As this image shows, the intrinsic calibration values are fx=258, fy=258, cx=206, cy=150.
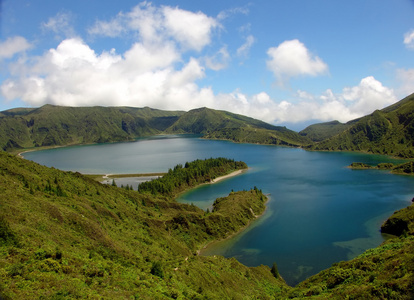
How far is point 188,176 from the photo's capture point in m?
134

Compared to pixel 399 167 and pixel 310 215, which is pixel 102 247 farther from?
pixel 399 167

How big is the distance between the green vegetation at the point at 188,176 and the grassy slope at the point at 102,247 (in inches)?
1294

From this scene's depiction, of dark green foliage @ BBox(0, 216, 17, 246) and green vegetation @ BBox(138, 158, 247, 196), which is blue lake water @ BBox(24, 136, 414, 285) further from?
dark green foliage @ BBox(0, 216, 17, 246)

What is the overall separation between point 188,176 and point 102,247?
311ft

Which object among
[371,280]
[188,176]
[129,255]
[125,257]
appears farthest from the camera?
[188,176]

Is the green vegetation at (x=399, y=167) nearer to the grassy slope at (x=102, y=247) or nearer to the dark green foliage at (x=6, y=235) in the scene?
the grassy slope at (x=102, y=247)

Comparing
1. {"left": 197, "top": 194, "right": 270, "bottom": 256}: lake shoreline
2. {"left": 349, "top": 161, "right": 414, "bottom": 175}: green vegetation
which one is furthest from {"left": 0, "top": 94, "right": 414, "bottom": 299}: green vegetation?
{"left": 349, "top": 161, "right": 414, "bottom": 175}: green vegetation

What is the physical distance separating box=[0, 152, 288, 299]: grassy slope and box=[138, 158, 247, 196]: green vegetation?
32.9 m

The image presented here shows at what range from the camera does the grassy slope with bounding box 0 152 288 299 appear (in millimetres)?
23203

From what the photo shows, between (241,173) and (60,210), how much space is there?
129 m

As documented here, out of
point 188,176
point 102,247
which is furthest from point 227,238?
point 188,176

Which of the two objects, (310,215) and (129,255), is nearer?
(129,255)

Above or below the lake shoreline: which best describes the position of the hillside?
above

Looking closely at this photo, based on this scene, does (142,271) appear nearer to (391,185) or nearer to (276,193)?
(276,193)
